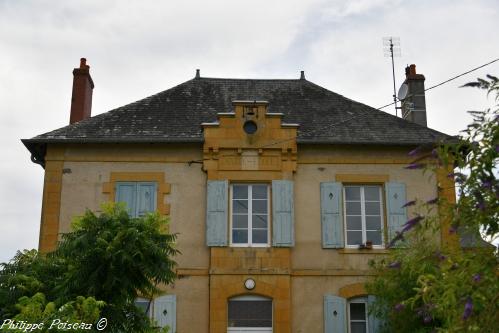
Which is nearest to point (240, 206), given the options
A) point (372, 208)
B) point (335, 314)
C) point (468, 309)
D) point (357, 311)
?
point (372, 208)

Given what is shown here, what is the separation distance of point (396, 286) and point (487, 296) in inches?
282

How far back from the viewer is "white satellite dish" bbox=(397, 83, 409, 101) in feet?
57.3

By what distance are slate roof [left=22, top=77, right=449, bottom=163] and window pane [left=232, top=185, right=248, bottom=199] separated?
1.33 metres

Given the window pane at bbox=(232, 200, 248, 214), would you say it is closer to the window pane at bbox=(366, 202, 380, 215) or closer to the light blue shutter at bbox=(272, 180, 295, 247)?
the light blue shutter at bbox=(272, 180, 295, 247)

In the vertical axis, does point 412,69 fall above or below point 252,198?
above

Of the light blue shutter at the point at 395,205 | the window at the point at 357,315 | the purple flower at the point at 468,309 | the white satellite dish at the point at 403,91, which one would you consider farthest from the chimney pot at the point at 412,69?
the purple flower at the point at 468,309

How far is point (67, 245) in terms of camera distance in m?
9.97

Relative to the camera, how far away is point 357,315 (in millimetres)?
14273

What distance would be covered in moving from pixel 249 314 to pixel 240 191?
2680 millimetres

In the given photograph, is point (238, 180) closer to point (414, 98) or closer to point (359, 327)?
point (359, 327)

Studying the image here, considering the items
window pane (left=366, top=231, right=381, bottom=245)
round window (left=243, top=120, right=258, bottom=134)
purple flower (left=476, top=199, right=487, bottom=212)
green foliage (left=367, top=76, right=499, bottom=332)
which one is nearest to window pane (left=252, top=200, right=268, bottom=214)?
round window (left=243, top=120, right=258, bottom=134)

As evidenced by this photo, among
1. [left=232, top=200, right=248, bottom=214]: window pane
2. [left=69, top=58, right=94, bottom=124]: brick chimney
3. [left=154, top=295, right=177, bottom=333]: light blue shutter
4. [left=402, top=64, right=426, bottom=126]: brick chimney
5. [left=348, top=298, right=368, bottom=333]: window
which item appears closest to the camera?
[left=154, top=295, right=177, bottom=333]: light blue shutter

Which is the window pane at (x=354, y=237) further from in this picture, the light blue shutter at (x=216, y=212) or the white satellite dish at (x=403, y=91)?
the white satellite dish at (x=403, y=91)

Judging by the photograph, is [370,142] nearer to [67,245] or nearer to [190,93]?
[190,93]
